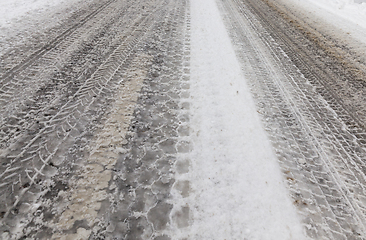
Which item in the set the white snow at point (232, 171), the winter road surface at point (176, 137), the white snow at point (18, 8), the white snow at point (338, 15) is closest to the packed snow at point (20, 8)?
the white snow at point (18, 8)

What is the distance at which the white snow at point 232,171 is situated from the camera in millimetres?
1688

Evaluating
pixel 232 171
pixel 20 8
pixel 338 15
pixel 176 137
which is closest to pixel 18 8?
pixel 20 8

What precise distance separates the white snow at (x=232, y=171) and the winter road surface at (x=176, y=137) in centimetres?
1

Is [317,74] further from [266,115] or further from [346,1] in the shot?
[346,1]

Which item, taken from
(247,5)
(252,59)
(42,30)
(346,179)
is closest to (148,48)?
(252,59)

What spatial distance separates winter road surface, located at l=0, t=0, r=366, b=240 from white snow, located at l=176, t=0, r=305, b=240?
0.01 m

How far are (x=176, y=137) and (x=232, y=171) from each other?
78 centimetres

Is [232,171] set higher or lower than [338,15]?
lower

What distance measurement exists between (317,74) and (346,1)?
726 centimetres

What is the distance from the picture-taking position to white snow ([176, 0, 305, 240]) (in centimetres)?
169

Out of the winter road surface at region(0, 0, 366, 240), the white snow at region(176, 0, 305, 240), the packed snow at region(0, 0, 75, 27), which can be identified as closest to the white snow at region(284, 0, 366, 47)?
the winter road surface at region(0, 0, 366, 240)

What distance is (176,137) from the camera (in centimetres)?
240

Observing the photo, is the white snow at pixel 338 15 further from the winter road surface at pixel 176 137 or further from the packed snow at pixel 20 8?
the packed snow at pixel 20 8

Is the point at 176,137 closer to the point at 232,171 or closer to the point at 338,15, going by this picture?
the point at 232,171
